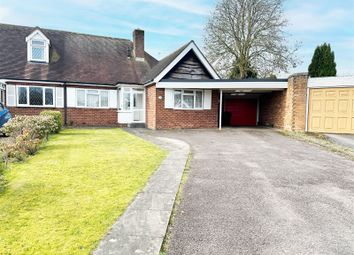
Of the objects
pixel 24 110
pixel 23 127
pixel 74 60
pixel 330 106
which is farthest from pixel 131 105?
pixel 330 106

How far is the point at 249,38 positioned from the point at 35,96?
1852 cm

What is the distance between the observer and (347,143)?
12.0 metres

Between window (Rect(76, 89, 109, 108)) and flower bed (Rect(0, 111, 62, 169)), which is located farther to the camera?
window (Rect(76, 89, 109, 108))

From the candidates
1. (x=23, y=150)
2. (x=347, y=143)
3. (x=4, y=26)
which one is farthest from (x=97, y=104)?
(x=347, y=143)

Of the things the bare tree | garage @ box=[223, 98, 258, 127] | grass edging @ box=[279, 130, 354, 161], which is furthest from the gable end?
the bare tree

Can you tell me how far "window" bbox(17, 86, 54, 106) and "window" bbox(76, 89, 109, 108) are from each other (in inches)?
69.8

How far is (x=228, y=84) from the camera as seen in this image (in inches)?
668

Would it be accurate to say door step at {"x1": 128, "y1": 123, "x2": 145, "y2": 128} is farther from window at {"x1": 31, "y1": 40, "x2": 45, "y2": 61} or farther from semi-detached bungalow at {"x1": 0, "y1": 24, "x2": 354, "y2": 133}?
window at {"x1": 31, "y1": 40, "x2": 45, "y2": 61}

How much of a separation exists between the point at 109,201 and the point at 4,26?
22.1 metres

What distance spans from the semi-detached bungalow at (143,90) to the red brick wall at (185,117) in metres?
0.06

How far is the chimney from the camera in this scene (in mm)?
23281

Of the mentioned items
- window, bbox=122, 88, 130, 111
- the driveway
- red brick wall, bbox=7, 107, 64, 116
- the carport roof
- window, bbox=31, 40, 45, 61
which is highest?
window, bbox=31, 40, 45, 61

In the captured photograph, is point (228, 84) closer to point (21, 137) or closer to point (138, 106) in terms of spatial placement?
point (138, 106)

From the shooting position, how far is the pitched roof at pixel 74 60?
1897 centimetres
